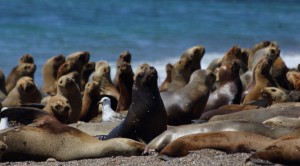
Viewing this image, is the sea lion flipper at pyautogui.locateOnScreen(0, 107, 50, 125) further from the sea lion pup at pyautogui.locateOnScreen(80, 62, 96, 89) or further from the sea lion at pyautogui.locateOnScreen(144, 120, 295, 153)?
the sea lion pup at pyautogui.locateOnScreen(80, 62, 96, 89)

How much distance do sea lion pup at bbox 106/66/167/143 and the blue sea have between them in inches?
300

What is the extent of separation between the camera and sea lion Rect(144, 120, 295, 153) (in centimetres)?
735

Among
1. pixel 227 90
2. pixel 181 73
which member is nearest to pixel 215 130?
pixel 227 90

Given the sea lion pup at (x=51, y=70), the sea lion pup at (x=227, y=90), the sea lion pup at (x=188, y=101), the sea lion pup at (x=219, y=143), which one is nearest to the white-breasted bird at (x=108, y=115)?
the sea lion pup at (x=188, y=101)

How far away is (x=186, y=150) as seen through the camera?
7031 millimetres

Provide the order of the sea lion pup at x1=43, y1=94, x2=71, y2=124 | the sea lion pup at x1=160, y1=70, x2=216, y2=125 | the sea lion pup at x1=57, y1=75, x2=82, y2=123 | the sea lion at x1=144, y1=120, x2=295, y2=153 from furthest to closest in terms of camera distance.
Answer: the sea lion pup at x1=57, y1=75, x2=82, y2=123, the sea lion pup at x1=160, y1=70, x2=216, y2=125, the sea lion pup at x1=43, y1=94, x2=71, y2=124, the sea lion at x1=144, y1=120, x2=295, y2=153

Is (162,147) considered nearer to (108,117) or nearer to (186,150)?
(186,150)

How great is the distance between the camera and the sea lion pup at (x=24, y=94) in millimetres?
11680

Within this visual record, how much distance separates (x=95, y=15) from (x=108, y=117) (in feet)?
73.7

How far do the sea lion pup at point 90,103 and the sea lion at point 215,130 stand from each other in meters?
3.55

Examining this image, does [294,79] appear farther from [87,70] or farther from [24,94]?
[87,70]

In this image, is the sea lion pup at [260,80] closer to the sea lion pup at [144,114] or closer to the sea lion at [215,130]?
the sea lion pup at [144,114]

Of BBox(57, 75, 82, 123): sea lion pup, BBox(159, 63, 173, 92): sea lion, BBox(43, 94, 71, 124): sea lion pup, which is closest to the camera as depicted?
BBox(43, 94, 71, 124): sea lion pup

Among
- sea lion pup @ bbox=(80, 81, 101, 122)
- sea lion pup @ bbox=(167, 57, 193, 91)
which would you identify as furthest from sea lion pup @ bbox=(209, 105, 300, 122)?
sea lion pup @ bbox=(167, 57, 193, 91)
